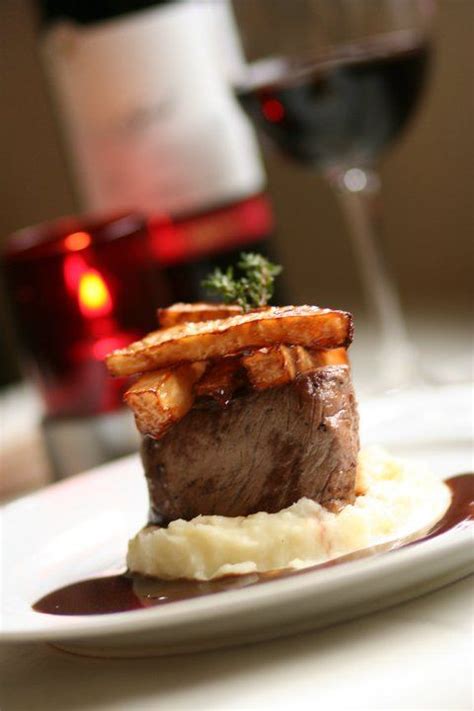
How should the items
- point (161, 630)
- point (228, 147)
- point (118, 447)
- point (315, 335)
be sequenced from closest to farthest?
point (161, 630)
point (315, 335)
point (118, 447)
point (228, 147)

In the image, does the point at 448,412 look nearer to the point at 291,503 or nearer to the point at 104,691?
the point at 291,503

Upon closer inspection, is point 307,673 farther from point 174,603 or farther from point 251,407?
point 251,407

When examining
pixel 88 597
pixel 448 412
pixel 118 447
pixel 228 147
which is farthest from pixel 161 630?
pixel 228 147

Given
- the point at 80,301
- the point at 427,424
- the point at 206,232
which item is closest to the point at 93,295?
the point at 80,301

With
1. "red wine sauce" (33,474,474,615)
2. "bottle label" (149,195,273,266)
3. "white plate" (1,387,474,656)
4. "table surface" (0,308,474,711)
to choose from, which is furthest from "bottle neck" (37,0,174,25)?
"table surface" (0,308,474,711)

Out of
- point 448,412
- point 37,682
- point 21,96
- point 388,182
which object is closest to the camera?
point 37,682
